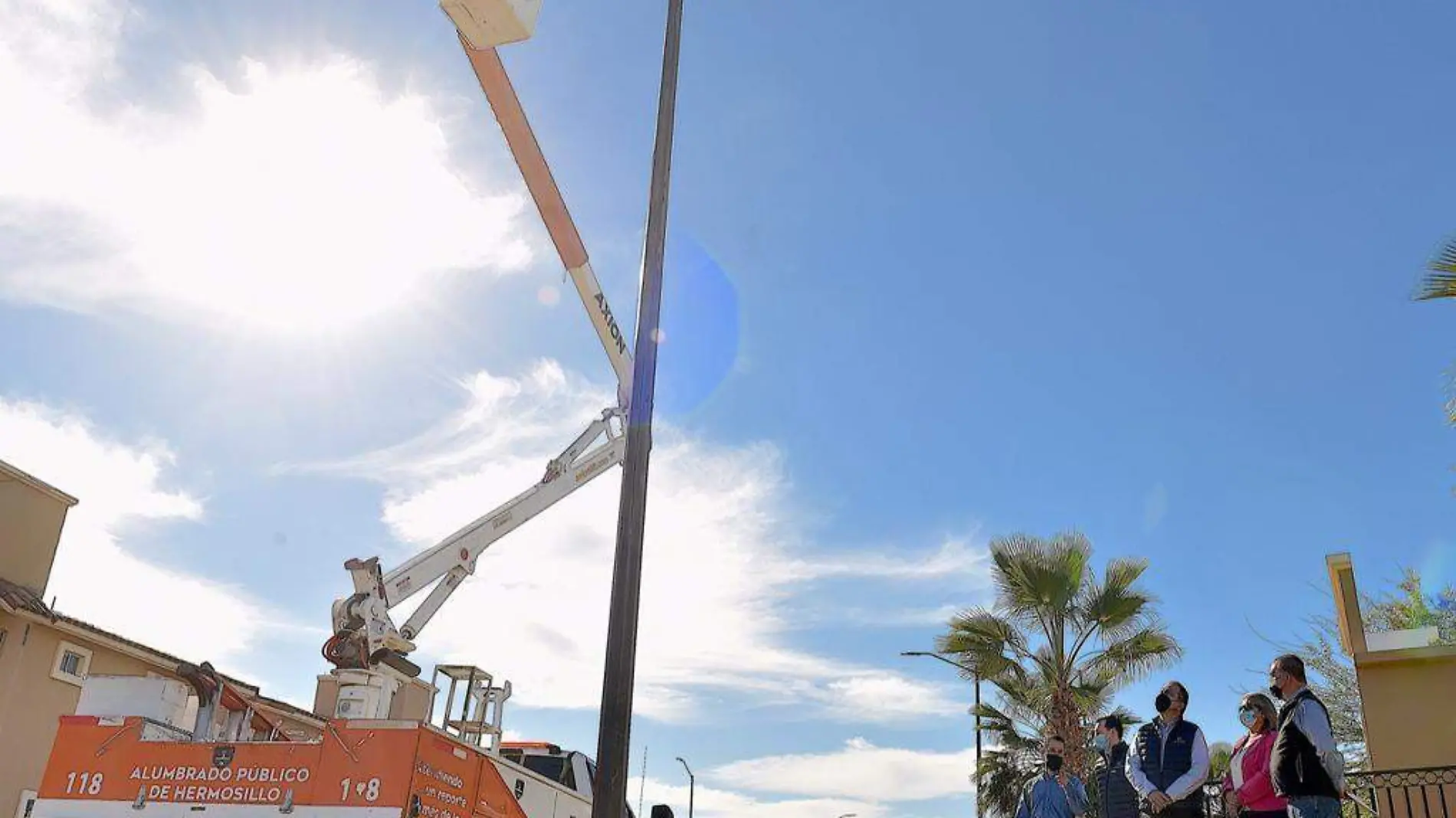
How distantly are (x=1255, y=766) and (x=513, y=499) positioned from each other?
11.1 meters

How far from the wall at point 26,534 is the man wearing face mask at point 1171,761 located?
47.3ft

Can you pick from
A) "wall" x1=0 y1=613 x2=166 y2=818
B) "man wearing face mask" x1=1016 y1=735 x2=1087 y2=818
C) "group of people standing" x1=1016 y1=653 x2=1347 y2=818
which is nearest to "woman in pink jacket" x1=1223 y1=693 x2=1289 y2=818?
"group of people standing" x1=1016 y1=653 x2=1347 y2=818

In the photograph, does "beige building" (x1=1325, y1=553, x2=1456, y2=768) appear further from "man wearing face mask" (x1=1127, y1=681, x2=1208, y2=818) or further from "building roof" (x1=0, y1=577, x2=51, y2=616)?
"building roof" (x1=0, y1=577, x2=51, y2=616)

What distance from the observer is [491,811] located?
7.51 m

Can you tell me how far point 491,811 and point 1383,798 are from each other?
8942 millimetres

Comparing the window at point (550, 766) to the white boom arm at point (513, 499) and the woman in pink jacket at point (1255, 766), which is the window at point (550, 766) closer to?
the white boom arm at point (513, 499)

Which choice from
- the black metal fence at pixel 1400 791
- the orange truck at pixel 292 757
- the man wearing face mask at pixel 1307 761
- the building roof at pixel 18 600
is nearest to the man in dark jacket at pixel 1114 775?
the man wearing face mask at pixel 1307 761

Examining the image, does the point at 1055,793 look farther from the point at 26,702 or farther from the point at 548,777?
the point at 26,702

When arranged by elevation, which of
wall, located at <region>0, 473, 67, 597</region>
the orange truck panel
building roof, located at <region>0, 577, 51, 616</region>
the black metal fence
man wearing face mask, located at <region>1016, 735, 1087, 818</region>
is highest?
wall, located at <region>0, 473, 67, 597</region>

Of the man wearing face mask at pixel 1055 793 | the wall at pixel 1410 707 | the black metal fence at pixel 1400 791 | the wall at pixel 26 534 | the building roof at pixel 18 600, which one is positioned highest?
the wall at pixel 26 534

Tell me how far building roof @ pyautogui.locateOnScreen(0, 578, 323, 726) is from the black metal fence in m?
10.0

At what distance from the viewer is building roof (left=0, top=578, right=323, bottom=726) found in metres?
13.8

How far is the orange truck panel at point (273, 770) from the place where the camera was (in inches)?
254

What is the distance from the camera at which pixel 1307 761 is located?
19.3ft
